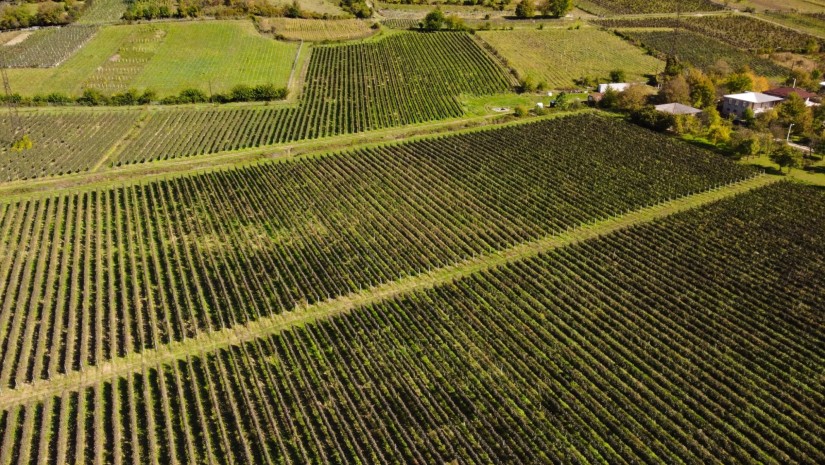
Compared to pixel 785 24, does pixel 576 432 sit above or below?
below

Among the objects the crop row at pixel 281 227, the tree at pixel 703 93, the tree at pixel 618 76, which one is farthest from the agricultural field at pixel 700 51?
the crop row at pixel 281 227

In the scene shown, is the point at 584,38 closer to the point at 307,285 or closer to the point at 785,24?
the point at 785,24

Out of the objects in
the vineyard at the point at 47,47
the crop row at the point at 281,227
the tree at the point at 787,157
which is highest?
the vineyard at the point at 47,47

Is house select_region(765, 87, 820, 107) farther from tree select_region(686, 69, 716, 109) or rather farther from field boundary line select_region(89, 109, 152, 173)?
field boundary line select_region(89, 109, 152, 173)

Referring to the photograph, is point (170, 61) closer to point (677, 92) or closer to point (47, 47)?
point (47, 47)

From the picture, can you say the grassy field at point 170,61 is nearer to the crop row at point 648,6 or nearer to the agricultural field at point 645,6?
the agricultural field at point 645,6

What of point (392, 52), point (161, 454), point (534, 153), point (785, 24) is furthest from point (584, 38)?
point (161, 454)

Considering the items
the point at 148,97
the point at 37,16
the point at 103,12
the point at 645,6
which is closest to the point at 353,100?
the point at 148,97
